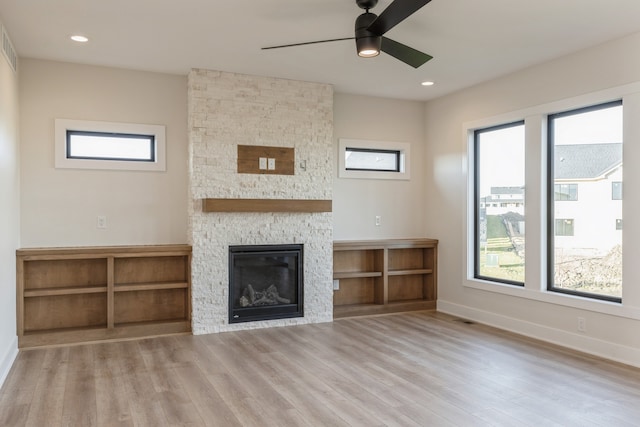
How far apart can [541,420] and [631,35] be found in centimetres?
334

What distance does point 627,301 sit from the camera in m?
4.16

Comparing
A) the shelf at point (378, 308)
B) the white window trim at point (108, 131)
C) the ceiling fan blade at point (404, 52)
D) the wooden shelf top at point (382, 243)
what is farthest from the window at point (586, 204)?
the white window trim at point (108, 131)

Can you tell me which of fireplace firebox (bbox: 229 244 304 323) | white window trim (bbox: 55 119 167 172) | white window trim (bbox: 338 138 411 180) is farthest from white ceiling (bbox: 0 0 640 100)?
fireplace firebox (bbox: 229 244 304 323)

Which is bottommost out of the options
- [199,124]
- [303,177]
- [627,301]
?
[627,301]

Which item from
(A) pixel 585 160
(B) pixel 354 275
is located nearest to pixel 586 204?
(A) pixel 585 160

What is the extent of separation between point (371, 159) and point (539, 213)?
2.36m

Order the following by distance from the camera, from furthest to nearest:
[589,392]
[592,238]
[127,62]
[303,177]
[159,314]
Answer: [303,177] < [159,314] < [127,62] < [592,238] < [589,392]

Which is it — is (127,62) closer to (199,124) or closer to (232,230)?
(199,124)

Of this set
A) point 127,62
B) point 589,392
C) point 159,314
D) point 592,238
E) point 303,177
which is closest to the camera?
point 589,392

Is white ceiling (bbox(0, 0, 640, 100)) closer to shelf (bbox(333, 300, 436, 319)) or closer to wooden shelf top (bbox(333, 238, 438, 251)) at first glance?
wooden shelf top (bbox(333, 238, 438, 251))

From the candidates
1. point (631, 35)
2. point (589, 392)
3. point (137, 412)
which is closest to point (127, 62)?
point (137, 412)

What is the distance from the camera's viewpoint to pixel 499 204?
567 centimetres

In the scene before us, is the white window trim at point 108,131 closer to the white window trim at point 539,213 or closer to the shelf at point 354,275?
the shelf at point 354,275

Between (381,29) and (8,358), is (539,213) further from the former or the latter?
(8,358)
